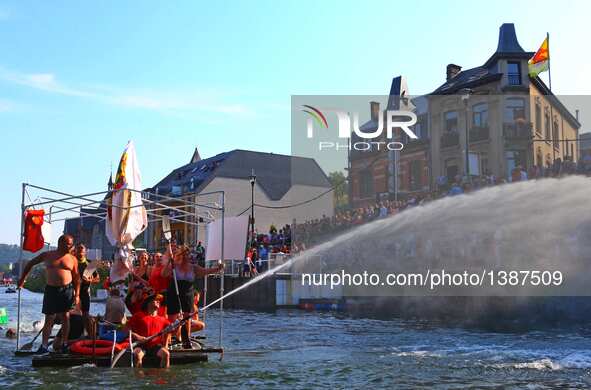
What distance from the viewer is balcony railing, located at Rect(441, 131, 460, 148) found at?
4674 cm

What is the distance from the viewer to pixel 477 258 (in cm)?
3006

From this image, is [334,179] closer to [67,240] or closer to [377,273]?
[377,273]

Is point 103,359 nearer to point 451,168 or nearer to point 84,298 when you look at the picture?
point 84,298

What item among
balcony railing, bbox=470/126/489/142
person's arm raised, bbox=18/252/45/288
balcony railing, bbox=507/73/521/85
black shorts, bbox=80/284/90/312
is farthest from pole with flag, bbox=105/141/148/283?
balcony railing, bbox=507/73/521/85

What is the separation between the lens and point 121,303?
45.3 ft

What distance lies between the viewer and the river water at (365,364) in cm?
1116

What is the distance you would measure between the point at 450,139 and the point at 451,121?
1380 millimetres

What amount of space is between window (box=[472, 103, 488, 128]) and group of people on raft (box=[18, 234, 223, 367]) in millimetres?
35815

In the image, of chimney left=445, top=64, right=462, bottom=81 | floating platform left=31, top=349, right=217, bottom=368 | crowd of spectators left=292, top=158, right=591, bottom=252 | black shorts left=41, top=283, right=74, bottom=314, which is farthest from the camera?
chimney left=445, top=64, right=462, bottom=81

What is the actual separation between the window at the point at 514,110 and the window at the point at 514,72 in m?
1.55

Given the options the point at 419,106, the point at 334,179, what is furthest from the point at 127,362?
the point at 334,179

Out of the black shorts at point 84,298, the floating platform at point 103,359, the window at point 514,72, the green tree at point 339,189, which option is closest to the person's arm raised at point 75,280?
the black shorts at point 84,298

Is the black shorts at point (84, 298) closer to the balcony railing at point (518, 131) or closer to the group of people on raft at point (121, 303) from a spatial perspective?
the group of people on raft at point (121, 303)

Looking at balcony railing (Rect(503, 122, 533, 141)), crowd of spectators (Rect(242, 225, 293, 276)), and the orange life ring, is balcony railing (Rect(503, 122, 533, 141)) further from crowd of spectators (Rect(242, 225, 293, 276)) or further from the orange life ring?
the orange life ring
